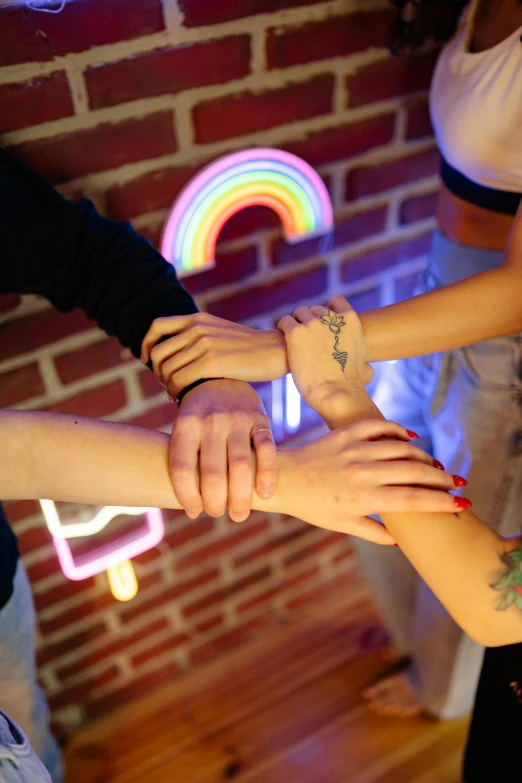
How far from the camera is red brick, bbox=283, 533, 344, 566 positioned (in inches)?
75.5

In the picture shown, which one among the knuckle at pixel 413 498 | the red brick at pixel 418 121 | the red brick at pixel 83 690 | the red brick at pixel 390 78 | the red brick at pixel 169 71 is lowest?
the red brick at pixel 83 690

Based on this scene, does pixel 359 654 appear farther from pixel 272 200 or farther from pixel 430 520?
pixel 272 200

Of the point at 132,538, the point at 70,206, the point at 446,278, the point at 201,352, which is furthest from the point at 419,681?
the point at 70,206

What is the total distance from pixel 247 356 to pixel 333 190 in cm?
59

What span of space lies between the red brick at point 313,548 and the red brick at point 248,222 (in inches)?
40.1

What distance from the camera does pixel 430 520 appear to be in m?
0.84

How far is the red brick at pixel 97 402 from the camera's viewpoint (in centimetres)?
130

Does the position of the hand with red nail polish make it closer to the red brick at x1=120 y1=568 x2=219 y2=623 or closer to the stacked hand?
the stacked hand

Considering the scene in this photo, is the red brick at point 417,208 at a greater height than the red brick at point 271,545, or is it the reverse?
the red brick at point 417,208

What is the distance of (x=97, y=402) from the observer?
1340mm

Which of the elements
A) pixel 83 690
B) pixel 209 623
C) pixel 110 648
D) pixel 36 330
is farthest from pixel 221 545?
pixel 36 330

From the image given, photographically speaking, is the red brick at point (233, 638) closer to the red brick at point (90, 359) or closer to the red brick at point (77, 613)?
the red brick at point (77, 613)

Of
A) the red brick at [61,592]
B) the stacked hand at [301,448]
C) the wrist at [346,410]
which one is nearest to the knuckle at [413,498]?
the stacked hand at [301,448]

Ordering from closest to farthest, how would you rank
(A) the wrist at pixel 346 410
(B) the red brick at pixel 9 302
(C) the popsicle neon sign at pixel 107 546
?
(A) the wrist at pixel 346 410
(B) the red brick at pixel 9 302
(C) the popsicle neon sign at pixel 107 546
